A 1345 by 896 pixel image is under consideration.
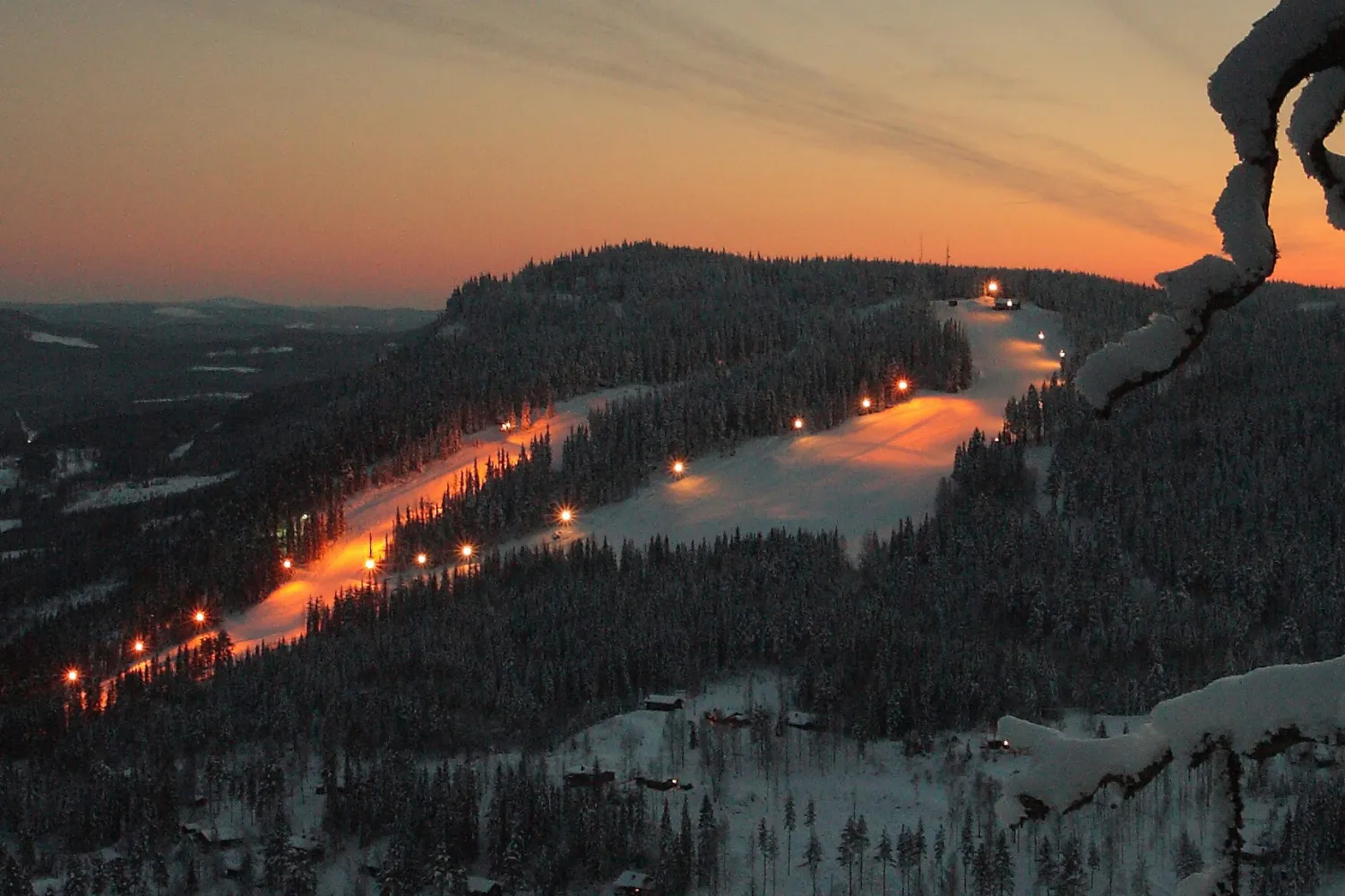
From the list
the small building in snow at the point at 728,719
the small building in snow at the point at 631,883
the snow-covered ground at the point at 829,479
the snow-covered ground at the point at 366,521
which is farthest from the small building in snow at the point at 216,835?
the snow-covered ground at the point at 829,479

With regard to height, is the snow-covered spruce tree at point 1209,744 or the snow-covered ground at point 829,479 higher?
the snow-covered spruce tree at point 1209,744

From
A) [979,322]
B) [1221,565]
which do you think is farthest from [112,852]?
[979,322]

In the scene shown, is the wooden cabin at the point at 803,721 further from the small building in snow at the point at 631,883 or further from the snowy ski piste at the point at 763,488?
the snowy ski piste at the point at 763,488

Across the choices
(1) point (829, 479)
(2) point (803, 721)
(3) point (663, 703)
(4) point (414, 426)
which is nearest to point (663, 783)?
(3) point (663, 703)

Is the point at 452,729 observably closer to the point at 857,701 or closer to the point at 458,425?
the point at 857,701

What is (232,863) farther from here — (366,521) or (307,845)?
(366,521)

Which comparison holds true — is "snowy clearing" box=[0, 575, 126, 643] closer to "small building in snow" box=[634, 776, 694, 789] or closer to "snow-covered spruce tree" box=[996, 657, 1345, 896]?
"small building in snow" box=[634, 776, 694, 789]
